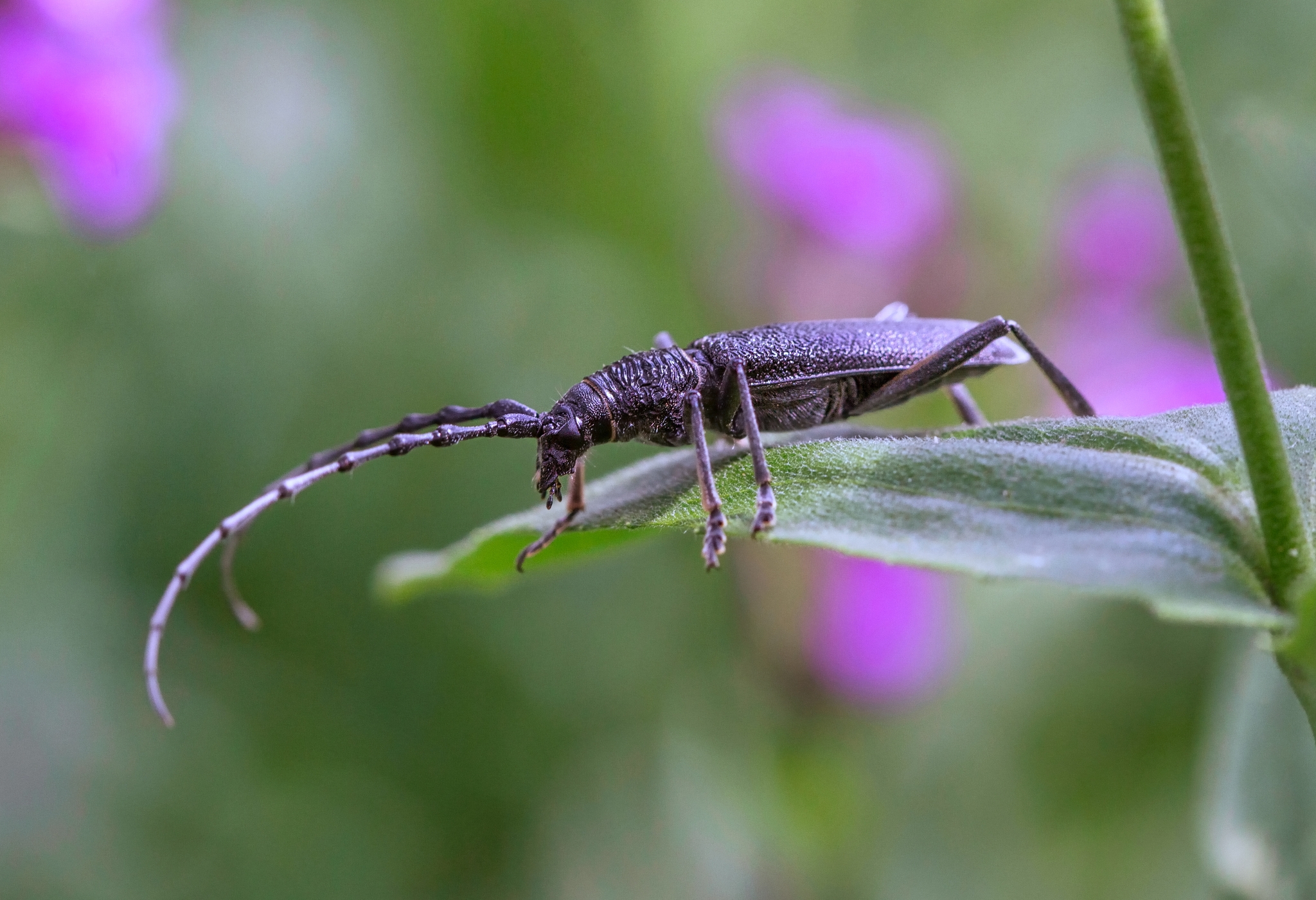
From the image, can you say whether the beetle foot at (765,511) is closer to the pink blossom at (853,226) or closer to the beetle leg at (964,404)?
the beetle leg at (964,404)

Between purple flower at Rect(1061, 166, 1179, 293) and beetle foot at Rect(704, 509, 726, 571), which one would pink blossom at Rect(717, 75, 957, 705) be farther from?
beetle foot at Rect(704, 509, 726, 571)

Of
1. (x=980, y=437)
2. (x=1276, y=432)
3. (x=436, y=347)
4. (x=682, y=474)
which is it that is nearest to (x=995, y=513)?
(x=980, y=437)

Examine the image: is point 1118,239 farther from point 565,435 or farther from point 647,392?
point 565,435

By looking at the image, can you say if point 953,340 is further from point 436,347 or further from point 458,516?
point 436,347

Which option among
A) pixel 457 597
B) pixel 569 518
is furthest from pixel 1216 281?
pixel 457 597

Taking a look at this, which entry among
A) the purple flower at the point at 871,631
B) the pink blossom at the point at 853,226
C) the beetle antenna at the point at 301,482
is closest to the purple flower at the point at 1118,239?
the pink blossom at the point at 853,226

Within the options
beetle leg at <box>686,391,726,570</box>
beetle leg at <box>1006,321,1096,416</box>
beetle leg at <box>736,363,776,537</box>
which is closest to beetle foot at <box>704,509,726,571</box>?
beetle leg at <box>686,391,726,570</box>
